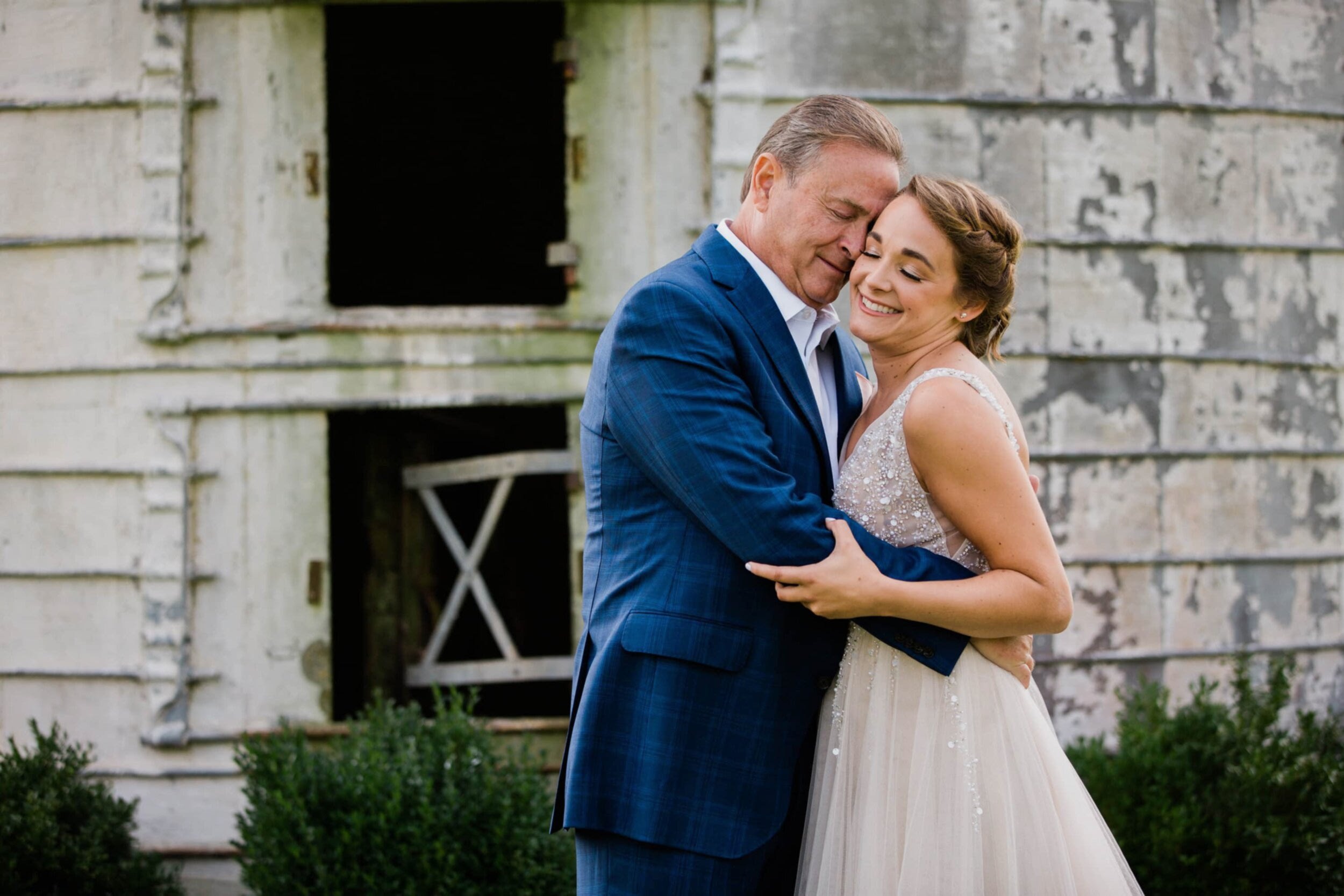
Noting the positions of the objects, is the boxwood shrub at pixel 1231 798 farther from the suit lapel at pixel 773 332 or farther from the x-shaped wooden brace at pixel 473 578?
the suit lapel at pixel 773 332

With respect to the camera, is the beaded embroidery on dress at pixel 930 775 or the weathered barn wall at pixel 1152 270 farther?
the weathered barn wall at pixel 1152 270

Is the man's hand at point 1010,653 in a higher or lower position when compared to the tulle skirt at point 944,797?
higher

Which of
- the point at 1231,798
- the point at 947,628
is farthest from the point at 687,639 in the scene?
the point at 1231,798

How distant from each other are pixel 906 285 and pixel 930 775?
1.09 metres

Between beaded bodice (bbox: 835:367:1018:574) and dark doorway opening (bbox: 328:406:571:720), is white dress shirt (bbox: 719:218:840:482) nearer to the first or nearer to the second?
beaded bodice (bbox: 835:367:1018:574)

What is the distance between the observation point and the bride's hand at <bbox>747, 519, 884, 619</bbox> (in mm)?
2342

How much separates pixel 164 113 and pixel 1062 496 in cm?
485

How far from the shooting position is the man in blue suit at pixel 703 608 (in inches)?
94.5

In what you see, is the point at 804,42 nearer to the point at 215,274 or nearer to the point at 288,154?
the point at 288,154

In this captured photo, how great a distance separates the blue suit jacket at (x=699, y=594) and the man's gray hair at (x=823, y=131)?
1.53 feet

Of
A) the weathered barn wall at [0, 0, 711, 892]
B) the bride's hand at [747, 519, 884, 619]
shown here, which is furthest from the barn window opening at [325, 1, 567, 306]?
the bride's hand at [747, 519, 884, 619]

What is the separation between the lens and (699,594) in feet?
8.04

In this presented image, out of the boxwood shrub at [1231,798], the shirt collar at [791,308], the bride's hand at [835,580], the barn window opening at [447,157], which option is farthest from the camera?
the barn window opening at [447,157]

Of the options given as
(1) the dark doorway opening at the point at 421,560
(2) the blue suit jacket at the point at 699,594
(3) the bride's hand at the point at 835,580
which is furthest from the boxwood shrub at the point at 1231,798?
(1) the dark doorway opening at the point at 421,560
